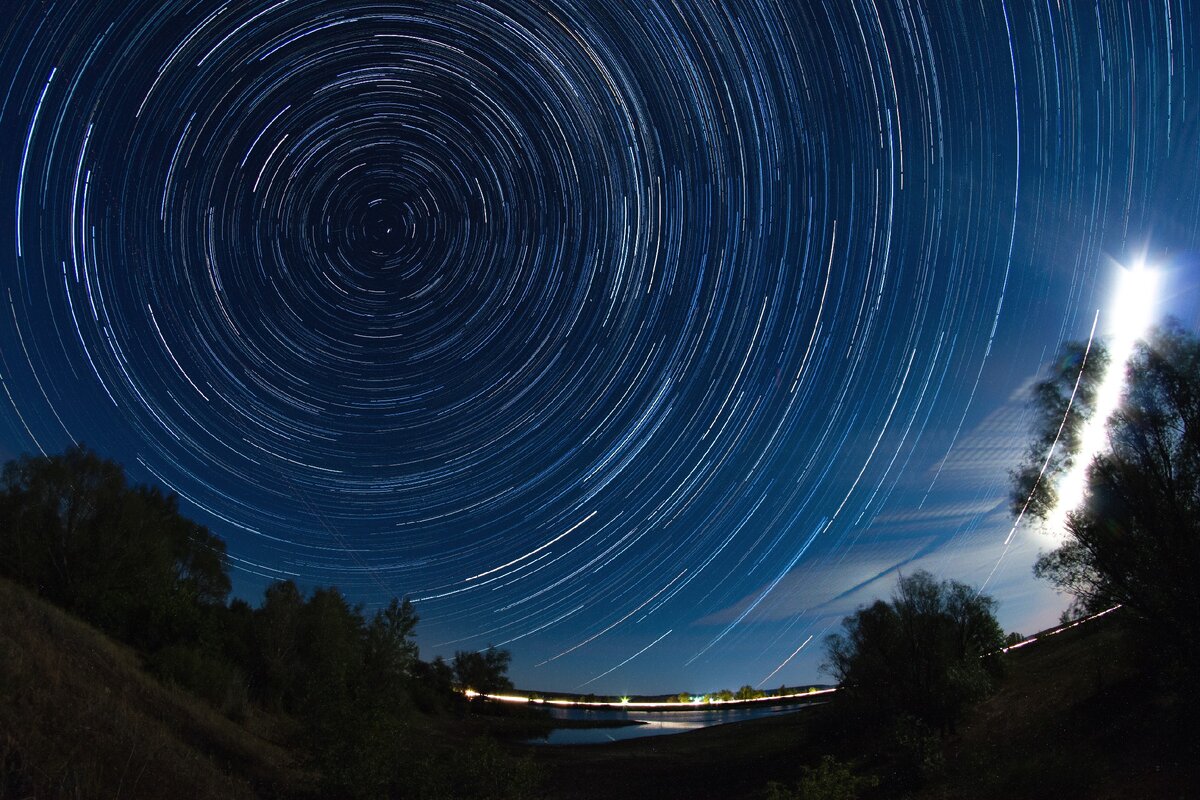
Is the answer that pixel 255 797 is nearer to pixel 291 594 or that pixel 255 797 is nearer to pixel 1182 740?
pixel 1182 740

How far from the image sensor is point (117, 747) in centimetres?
1179

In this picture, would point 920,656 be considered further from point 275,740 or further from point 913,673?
point 275,740

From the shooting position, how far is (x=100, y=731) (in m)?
12.0

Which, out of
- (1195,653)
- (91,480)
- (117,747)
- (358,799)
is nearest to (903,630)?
(1195,653)

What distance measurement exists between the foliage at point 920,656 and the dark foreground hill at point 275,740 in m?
1.70

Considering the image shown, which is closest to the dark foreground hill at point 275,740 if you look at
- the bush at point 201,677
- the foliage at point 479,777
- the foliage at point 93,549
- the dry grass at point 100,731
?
the dry grass at point 100,731

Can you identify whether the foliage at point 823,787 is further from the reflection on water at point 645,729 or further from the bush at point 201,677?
the reflection on water at point 645,729

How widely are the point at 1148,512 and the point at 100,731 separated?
25.1 meters

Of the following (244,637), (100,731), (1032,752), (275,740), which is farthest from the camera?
(244,637)

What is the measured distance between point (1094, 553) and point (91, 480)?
4371 cm

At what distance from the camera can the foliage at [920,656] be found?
1130 inches

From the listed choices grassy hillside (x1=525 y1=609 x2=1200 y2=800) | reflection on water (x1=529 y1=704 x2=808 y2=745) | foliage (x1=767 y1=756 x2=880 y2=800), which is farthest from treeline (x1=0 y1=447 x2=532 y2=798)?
reflection on water (x1=529 y1=704 x2=808 y2=745)

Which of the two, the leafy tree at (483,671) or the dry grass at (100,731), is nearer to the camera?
the dry grass at (100,731)

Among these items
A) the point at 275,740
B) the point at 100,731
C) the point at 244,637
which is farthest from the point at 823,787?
the point at 244,637
